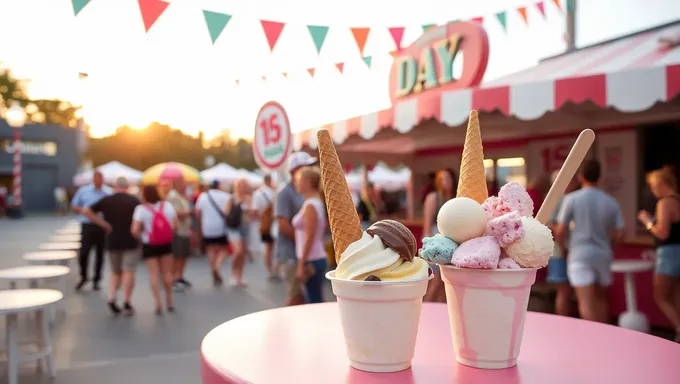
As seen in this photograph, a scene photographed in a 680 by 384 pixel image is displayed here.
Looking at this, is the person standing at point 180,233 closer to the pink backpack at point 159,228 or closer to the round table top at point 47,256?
the pink backpack at point 159,228

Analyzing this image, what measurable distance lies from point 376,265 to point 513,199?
0.39 m

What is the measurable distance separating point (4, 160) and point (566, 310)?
3470 cm

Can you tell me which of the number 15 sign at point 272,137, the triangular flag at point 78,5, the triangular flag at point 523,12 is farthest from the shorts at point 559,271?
the triangular flag at point 78,5

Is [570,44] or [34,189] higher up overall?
[570,44]

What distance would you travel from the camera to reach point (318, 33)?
23.5 feet

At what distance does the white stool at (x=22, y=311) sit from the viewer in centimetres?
344

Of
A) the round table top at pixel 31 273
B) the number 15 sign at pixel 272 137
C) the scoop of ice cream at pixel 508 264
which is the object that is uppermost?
the number 15 sign at pixel 272 137

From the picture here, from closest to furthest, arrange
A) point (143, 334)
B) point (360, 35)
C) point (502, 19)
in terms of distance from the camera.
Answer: point (143, 334) → point (360, 35) → point (502, 19)

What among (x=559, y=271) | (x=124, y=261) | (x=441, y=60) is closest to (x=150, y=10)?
(x=124, y=261)

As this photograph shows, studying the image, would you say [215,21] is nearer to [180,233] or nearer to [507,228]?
[180,233]

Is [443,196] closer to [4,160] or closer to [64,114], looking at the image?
[4,160]

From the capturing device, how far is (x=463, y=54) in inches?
288

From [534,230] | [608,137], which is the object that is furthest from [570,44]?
[534,230]

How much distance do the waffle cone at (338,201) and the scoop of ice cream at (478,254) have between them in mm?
263
